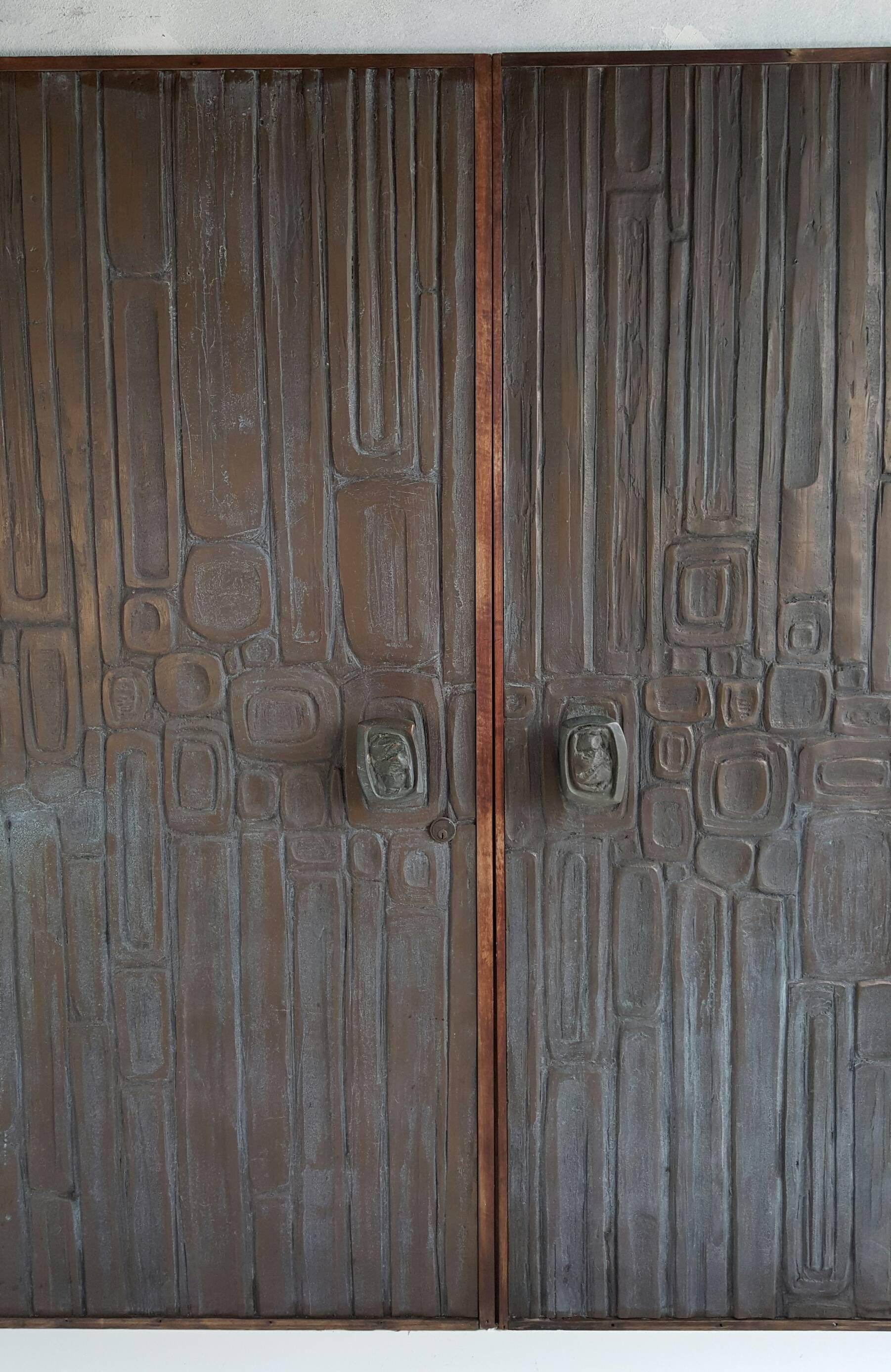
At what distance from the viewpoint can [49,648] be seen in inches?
60.3

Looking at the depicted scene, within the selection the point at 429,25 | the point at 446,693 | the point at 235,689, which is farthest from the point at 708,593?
the point at 429,25

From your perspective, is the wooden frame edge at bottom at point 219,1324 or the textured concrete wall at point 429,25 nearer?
the textured concrete wall at point 429,25

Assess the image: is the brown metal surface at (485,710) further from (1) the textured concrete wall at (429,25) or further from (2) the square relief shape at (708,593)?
(2) the square relief shape at (708,593)

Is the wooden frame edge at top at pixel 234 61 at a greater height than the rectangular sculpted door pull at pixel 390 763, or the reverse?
the wooden frame edge at top at pixel 234 61

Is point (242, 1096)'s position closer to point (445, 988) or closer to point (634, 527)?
point (445, 988)

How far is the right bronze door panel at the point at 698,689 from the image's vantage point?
1.46 m

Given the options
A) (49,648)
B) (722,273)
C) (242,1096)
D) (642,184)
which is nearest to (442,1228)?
(242,1096)

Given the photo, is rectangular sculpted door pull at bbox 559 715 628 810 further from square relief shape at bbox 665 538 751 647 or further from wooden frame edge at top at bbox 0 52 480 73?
wooden frame edge at top at bbox 0 52 480 73

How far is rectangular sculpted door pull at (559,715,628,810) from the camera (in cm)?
147

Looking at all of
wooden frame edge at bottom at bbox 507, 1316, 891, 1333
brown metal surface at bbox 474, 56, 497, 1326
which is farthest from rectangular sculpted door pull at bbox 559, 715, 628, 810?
wooden frame edge at bottom at bbox 507, 1316, 891, 1333

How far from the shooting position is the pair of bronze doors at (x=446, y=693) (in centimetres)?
146

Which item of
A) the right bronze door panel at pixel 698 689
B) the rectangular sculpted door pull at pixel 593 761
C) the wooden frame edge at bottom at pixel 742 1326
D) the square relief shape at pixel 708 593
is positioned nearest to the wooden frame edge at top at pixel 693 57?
the right bronze door panel at pixel 698 689

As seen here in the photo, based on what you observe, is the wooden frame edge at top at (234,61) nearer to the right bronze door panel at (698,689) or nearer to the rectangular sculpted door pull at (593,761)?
the right bronze door panel at (698,689)

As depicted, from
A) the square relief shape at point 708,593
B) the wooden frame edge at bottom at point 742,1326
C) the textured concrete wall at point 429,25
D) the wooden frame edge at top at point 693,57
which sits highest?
the textured concrete wall at point 429,25
